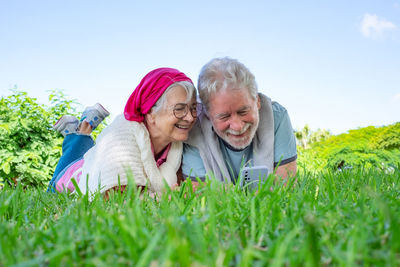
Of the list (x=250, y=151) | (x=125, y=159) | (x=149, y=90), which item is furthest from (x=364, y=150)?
(x=125, y=159)

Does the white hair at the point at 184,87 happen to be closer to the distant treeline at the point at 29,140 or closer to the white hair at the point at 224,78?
the white hair at the point at 224,78

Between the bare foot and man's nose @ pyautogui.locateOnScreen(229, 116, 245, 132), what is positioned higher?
man's nose @ pyautogui.locateOnScreen(229, 116, 245, 132)

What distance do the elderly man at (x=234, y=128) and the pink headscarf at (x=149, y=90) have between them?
304mm

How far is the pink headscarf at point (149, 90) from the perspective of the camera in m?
3.24

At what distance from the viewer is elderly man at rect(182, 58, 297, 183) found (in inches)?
122

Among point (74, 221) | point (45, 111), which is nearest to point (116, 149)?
point (74, 221)

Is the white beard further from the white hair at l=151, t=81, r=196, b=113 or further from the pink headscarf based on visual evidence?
the pink headscarf

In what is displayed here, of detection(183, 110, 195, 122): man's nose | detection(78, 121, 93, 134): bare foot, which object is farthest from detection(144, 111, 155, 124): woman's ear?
detection(78, 121, 93, 134): bare foot

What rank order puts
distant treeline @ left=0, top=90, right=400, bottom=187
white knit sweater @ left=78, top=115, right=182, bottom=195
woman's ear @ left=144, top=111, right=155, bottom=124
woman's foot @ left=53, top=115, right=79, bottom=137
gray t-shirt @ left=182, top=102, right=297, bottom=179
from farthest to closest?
distant treeline @ left=0, top=90, right=400, bottom=187
woman's foot @ left=53, top=115, right=79, bottom=137
gray t-shirt @ left=182, top=102, right=297, bottom=179
woman's ear @ left=144, top=111, right=155, bottom=124
white knit sweater @ left=78, top=115, right=182, bottom=195

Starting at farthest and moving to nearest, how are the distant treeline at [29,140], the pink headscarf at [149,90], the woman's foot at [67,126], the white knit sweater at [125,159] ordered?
the distant treeline at [29,140] < the woman's foot at [67,126] < the pink headscarf at [149,90] < the white knit sweater at [125,159]

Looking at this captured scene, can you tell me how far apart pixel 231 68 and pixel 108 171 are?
60.4 inches

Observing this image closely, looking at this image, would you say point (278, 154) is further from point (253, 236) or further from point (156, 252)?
point (156, 252)

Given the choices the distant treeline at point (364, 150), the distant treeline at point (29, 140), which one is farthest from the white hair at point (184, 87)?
the distant treeline at point (364, 150)

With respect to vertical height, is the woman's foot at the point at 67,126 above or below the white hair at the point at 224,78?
below
